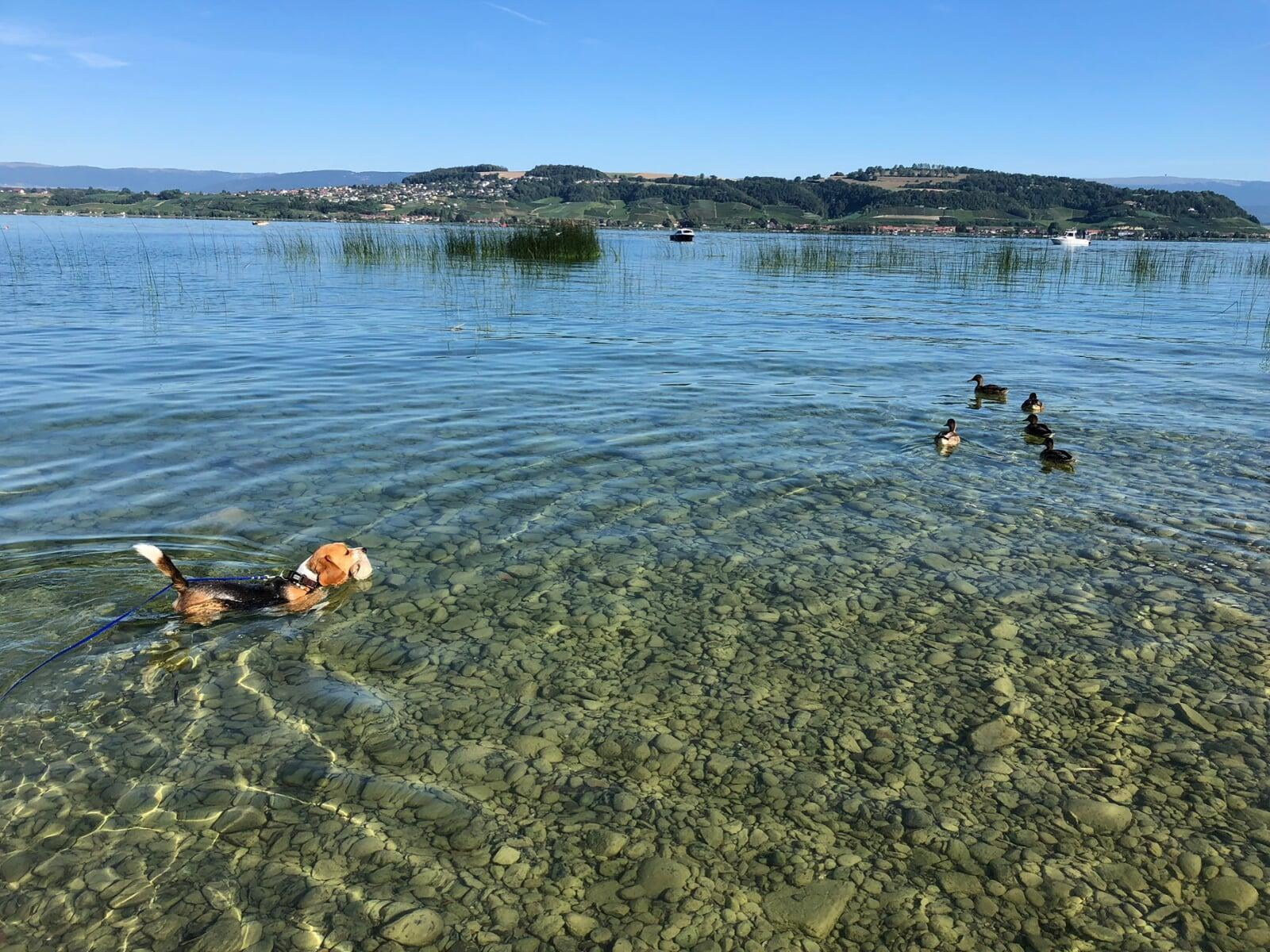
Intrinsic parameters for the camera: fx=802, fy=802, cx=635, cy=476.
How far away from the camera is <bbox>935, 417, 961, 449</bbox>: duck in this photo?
34.4 ft

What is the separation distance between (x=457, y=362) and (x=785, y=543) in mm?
10459

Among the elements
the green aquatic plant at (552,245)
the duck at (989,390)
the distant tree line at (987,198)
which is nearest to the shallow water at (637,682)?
the duck at (989,390)

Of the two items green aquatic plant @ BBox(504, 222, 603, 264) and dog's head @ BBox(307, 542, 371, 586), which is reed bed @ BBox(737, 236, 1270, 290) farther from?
dog's head @ BBox(307, 542, 371, 586)

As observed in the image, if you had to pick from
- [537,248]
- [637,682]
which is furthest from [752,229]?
[637,682]

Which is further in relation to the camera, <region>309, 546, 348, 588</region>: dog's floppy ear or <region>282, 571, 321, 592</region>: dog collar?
<region>309, 546, 348, 588</region>: dog's floppy ear

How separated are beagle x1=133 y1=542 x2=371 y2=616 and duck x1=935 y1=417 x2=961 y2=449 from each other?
7530 millimetres

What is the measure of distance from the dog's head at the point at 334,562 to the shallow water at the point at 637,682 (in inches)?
6.6

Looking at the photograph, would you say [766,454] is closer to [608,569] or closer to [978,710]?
[608,569]

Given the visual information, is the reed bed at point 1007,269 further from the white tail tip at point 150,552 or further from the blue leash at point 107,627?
the white tail tip at point 150,552

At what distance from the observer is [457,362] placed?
16141 millimetres

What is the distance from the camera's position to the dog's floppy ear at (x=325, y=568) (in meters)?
6.17

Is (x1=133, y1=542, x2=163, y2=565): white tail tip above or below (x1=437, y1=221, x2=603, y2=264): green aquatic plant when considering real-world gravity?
below

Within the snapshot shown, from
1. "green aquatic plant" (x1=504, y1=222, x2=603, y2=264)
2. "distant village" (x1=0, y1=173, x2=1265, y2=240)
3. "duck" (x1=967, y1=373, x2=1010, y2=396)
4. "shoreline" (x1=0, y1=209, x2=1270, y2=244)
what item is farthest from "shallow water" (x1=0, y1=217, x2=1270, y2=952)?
"distant village" (x1=0, y1=173, x2=1265, y2=240)

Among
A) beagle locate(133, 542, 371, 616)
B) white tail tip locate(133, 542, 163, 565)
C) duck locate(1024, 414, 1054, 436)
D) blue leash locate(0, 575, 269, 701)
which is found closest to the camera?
blue leash locate(0, 575, 269, 701)
